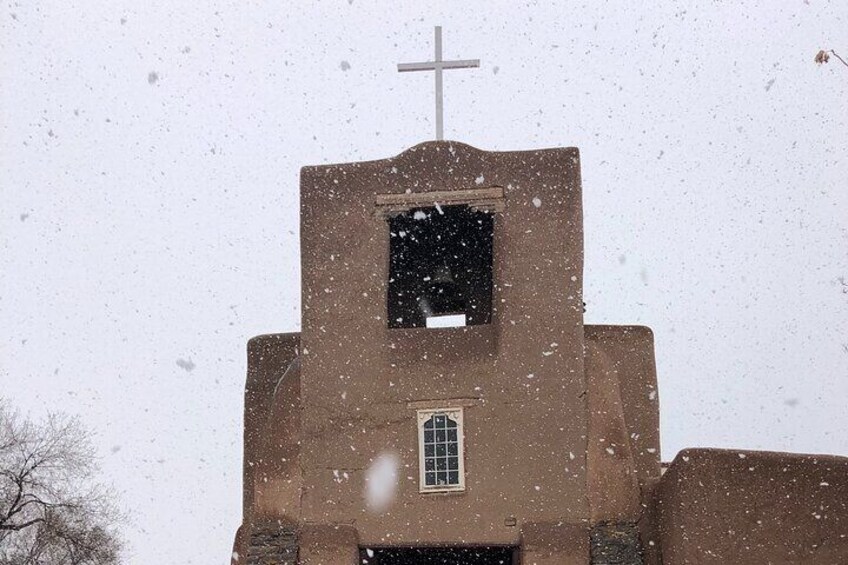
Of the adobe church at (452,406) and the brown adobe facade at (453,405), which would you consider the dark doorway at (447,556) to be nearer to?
the brown adobe facade at (453,405)

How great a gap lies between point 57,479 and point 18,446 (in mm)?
1474

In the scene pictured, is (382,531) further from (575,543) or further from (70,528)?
(70,528)

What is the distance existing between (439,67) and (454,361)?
17.6 ft

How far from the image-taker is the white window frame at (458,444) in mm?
16578

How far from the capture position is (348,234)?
17.5m

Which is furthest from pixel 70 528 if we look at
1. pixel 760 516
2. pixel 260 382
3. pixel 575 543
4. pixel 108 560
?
pixel 760 516

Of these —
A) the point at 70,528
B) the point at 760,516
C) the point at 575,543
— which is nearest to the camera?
the point at 760,516

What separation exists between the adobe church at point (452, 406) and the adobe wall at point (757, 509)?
1.17 feet

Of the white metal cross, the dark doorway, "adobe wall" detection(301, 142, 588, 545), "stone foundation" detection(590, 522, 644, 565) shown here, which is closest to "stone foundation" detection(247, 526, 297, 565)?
"adobe wall" detection(301, 142, 588, 545)

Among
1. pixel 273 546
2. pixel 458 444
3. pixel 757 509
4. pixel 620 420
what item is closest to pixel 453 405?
pixel 458 444

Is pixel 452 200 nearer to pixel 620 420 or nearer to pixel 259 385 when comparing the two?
pixel 620 420

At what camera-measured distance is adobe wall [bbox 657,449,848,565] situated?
14695mm

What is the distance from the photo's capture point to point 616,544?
16.1 meters

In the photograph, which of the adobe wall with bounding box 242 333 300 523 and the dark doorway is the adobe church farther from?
the dark doorway
